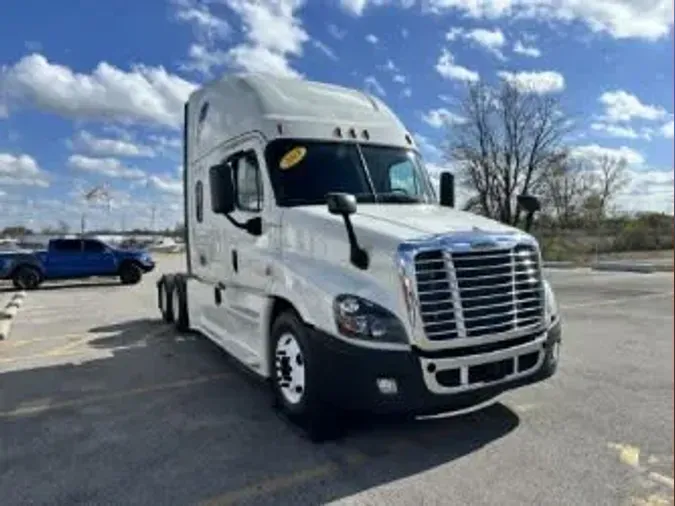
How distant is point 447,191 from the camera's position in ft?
26.5

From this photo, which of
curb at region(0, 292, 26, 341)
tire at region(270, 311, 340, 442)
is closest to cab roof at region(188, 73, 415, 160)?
tire at region(270, 311, 340, 442)

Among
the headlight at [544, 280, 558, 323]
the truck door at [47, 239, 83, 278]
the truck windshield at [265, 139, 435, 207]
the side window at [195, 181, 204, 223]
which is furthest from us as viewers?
the truck door at [47, 239, 83, 278]

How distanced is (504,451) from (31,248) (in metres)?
22.3

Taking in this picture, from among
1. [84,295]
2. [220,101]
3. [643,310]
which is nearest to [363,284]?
[220,101]

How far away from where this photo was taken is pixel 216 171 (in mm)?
6684

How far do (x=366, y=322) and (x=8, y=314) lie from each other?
1166 cm

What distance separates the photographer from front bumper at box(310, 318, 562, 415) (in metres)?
5.04

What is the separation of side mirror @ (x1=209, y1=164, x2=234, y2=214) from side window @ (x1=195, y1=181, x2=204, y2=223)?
8.28ft

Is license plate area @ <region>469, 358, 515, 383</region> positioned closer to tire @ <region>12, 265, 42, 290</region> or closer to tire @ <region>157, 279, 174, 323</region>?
tire @ <region>157, 279, 174, 323</region>

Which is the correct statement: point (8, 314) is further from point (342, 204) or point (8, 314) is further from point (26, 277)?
point (342, 204)

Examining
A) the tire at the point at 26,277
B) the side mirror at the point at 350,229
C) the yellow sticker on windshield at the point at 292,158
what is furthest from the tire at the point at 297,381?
the tire at the point at 26,277

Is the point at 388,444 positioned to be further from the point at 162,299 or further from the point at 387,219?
the point at 162,299

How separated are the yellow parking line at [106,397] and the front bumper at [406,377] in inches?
113

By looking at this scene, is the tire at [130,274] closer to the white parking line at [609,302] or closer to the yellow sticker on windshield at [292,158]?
A: the white parking line at [609,302]
